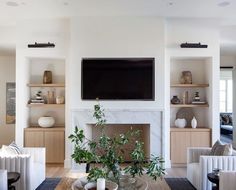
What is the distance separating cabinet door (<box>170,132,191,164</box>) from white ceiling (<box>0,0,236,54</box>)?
2.69 metres

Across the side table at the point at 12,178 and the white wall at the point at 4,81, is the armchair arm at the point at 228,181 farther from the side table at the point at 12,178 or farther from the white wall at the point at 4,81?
the white wall at the point at 4,81

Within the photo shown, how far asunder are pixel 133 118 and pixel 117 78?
95cm

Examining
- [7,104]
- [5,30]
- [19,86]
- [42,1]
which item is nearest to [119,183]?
[42,1]

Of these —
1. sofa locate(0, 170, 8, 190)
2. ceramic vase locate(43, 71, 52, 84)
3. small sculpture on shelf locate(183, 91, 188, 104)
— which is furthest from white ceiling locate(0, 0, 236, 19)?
sofa locate(0, 170, 8, 190)

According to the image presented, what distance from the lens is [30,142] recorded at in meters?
6.56

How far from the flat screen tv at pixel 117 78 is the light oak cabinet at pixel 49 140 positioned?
44.5 inches

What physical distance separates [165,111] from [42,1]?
3351 millimetres

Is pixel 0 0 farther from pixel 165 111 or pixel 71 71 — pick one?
pixel 165 111

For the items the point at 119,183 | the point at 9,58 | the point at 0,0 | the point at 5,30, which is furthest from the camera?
the point at 9,58

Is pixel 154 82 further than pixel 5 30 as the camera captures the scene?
No

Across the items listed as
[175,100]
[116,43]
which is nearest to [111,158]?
[116,43]

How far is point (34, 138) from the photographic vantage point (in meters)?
6.55

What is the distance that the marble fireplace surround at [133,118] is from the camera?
6238mm

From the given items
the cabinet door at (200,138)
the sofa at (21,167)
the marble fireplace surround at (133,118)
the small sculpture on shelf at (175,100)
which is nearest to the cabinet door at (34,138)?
the marble fireplace surround at (133,118)
